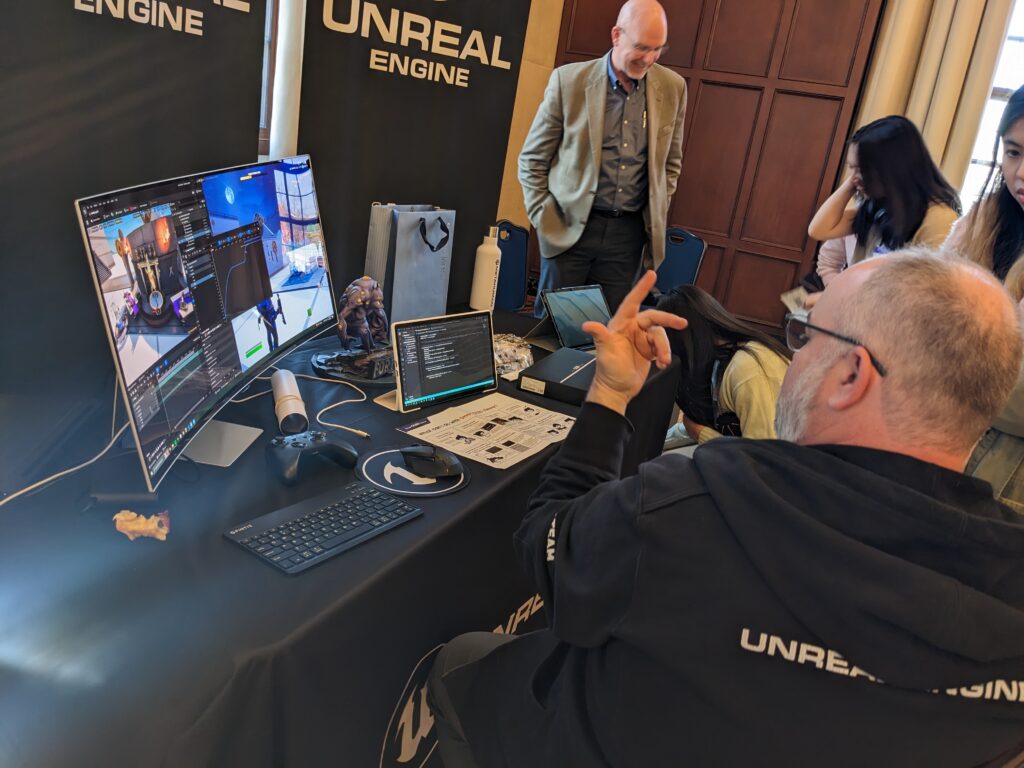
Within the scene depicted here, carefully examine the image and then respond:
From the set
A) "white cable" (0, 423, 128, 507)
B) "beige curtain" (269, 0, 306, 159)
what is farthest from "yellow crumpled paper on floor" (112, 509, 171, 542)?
"beige curtain" (269, 0, 306, 159)

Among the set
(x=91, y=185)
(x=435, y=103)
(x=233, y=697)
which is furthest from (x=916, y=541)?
(x=435, y=103)

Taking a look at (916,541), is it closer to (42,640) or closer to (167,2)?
(42,640)

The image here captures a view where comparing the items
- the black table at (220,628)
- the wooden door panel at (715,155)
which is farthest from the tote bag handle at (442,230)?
the wooden door panel at (715,155)

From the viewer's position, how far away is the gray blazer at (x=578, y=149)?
3.31 metres

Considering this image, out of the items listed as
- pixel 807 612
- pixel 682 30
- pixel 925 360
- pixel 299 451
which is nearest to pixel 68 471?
Answer: pixel 299 451

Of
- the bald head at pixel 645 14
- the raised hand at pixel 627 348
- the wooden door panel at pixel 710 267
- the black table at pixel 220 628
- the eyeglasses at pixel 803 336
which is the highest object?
the bald head at pixel 645 14

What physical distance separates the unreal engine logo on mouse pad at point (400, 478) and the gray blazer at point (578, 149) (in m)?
2.24

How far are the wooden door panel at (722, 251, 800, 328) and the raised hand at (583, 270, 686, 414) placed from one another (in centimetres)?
388

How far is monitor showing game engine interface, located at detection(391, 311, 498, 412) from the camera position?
156cm

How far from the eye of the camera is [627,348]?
114 centimetres

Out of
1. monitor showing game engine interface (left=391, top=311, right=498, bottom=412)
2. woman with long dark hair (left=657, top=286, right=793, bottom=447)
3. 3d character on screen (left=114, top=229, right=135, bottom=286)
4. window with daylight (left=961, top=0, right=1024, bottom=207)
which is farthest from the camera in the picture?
window with daylight (left=961, top=0, right=1024, bottom=207)

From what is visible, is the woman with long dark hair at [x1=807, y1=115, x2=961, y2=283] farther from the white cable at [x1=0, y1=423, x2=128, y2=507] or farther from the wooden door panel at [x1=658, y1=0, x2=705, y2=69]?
the white cable at [x1=0, y1=423, x2=128, y2=507]

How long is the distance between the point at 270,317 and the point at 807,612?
111 cm

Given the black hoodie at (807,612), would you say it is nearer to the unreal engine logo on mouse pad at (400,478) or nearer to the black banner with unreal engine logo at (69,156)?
the unreal engine logo on mouse pad at (400,478)
